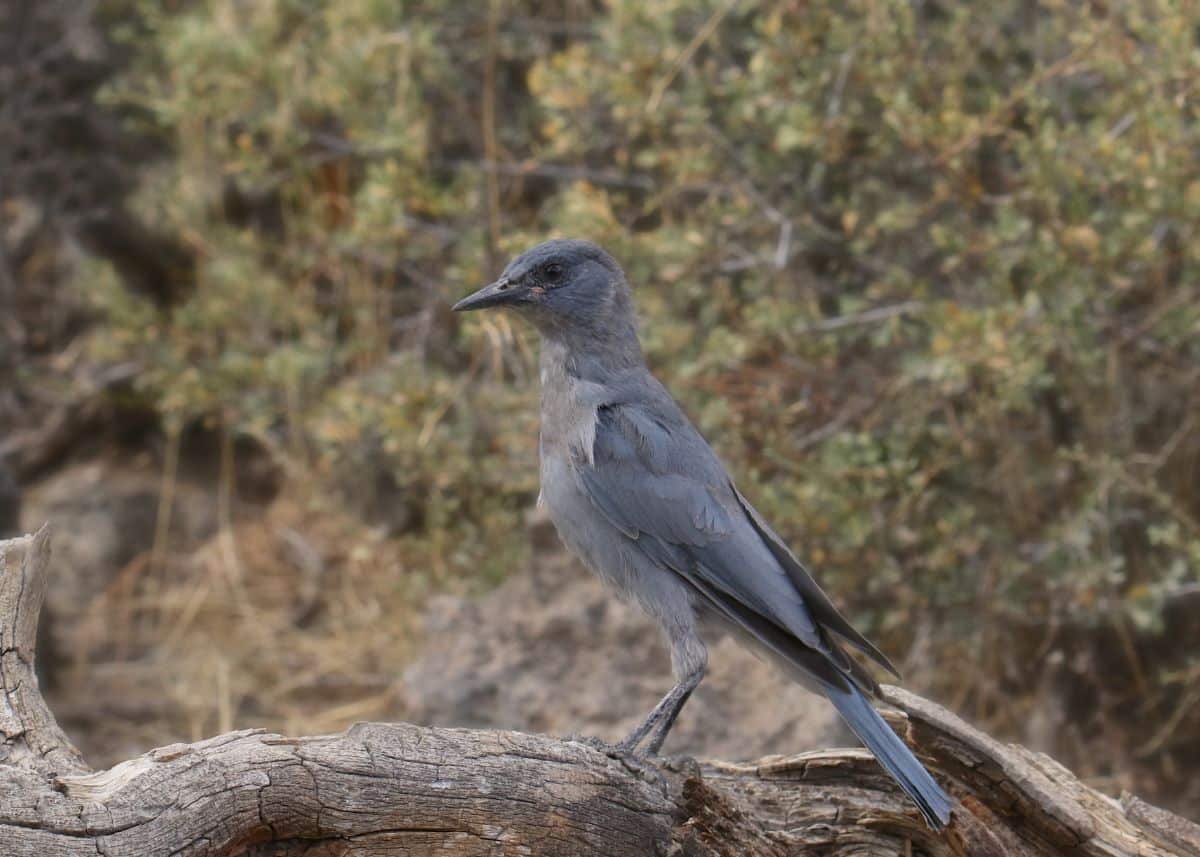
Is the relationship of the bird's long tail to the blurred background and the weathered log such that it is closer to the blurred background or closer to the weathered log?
the weathered log

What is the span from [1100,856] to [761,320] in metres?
2.21

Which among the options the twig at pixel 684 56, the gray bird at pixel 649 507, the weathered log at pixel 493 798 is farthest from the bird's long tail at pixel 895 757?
the twig at pixel 684 56

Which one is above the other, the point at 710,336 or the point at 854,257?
the point at 854,257

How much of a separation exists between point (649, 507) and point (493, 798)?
100cm

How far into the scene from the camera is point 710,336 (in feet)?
17.1

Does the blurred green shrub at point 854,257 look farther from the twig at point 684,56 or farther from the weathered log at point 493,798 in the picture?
the weathered log at point 493,798

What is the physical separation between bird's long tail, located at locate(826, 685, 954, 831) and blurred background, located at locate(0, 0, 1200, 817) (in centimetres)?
128

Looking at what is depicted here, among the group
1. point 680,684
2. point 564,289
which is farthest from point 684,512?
point 564,289

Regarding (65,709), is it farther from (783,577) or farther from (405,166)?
(783,577)

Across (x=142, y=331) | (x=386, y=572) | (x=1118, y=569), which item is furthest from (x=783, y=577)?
(x=142, y=331)

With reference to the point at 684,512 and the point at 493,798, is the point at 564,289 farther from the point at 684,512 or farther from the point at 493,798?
the point at 493,798

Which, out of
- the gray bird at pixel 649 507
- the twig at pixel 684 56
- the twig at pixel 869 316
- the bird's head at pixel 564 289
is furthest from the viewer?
the twig at pixel 684 56

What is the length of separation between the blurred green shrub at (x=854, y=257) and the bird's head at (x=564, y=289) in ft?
3.11

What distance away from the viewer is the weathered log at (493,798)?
2770mm
